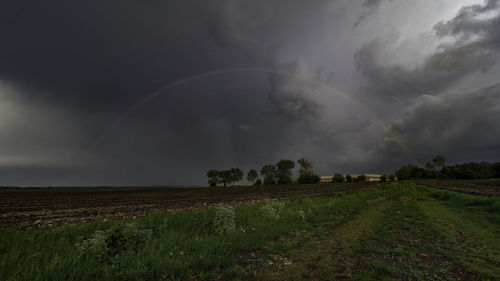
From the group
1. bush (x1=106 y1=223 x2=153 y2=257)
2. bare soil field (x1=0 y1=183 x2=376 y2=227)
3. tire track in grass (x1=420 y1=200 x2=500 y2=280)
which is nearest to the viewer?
tire track in grass (x1=420 y1=200 x2=500 y2=280)

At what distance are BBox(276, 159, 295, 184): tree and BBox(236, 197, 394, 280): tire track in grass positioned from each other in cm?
12487

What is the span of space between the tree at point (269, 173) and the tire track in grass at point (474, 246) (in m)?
125

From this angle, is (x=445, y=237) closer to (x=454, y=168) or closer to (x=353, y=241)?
(x=353, y=241)

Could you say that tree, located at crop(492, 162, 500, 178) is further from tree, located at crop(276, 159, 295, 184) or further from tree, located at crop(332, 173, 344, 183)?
tree, located at crop(276, 159, 295, 184)

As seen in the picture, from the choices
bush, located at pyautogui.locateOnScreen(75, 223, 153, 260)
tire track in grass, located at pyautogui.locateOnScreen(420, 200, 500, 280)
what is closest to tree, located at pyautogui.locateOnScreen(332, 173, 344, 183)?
tire track in grass, located at pyautogui.locateOnScreen(420, 200, 500, 280)

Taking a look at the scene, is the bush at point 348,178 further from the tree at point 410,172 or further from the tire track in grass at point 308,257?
the tire track in grass at point 308,257

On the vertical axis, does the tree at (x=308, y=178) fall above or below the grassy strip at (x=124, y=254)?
below

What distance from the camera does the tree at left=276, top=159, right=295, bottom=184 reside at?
13112 centimetres

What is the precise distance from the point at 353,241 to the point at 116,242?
28.9ft

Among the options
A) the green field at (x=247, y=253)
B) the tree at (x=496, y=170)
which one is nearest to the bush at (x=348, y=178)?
the tree at (x=496, y=170)

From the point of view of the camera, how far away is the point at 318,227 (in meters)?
10.4

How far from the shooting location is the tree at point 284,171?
5162 inches

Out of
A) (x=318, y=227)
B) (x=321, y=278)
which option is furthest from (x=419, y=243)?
(x=321, y=278)

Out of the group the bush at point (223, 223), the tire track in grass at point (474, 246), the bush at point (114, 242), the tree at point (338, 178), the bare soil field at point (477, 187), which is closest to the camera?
the tire track in grass at point (474, 246)
